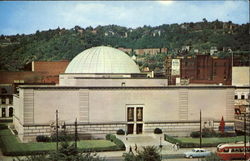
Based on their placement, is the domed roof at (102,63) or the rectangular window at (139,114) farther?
the domed roof at (102,63)

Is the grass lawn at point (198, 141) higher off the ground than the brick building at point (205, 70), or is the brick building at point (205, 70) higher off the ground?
the brick building at point (205, 70)

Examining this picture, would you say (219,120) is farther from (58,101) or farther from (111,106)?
(58,101)

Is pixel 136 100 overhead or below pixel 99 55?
below

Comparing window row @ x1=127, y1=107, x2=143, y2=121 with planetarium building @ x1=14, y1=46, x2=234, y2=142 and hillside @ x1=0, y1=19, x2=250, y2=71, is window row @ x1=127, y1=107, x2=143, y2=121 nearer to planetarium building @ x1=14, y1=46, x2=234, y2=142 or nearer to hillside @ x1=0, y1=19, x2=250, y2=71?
planetarium building @ x1=14, y1=46, x2=234, y2=142

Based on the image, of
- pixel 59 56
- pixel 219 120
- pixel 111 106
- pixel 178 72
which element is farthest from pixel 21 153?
pixel 59 56

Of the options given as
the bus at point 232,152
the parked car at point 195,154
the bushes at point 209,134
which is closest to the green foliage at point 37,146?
the parked car at point 195,154

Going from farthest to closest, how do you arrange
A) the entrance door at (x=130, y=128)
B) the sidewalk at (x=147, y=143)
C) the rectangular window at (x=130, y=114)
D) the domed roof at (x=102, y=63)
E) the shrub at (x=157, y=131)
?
the domed roof at (x=102, y=63) → the entrance door at (x=130, y=128) → the rectangular window at (x=130, y=114) → the shrub at (x=157, y=131) → the sidewalk at (x=147, y=143)

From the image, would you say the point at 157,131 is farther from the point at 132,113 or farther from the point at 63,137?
the point at 63,137

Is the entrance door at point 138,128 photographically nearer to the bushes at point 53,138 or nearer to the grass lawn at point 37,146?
the grass lawn at point 37,146
